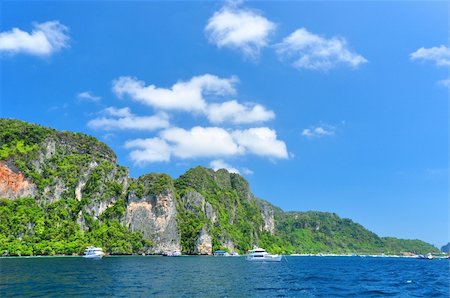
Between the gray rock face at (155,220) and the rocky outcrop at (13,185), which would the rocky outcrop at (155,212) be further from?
the rocky outcrop at (13,185)

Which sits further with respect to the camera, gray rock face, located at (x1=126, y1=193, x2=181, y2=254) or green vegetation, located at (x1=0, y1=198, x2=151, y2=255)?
gray rock face, located at (x1=126, y1=193, x2=181, y2=254)

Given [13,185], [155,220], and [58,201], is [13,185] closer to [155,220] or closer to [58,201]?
[58,201]

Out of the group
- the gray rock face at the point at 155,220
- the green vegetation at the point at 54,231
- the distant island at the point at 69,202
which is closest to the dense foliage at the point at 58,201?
the green vegetation at the point at 54,231

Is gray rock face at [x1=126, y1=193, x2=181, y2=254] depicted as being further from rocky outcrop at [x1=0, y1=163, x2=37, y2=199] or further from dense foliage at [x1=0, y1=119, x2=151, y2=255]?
rocky outcrop at [x1=0, y1=163, x2=37, y2=199]

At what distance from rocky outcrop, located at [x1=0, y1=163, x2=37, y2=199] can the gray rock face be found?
141 feet

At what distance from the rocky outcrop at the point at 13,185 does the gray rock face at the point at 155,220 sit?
4296 centimetres

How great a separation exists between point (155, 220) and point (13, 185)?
60884mm

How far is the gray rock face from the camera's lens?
185625 mm

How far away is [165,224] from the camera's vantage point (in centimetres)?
19075

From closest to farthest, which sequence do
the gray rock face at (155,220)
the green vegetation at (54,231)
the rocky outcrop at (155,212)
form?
1. the green vegetation at (54,231)
2. the gray rock face at (155,220)
3. the rocky outcrop at (155,212)

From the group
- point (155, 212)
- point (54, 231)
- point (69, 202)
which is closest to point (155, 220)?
point (155, 212)

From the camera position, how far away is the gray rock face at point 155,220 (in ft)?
609

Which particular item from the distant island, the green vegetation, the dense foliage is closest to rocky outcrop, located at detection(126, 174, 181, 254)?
the distant island

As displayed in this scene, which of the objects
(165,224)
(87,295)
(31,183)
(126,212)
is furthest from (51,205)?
(87,295)
